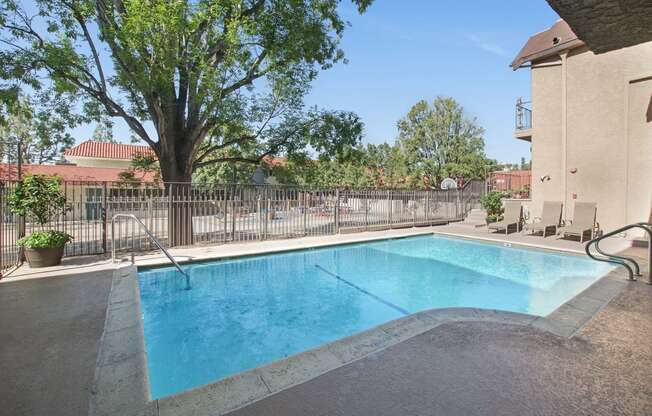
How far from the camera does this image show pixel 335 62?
508 inches

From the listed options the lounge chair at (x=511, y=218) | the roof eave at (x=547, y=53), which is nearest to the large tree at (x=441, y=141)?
the roof eave at (x=547, y=53)

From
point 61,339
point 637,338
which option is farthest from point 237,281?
point 637,338

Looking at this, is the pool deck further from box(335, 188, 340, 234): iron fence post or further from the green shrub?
box(335, 188, 340, 234): iron fence post

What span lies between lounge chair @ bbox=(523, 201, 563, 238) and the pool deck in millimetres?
8081

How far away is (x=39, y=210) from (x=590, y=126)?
17.0m

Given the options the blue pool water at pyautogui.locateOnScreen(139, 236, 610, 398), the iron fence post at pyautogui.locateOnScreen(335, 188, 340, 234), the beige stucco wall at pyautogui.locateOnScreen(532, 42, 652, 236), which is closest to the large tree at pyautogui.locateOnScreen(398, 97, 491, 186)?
the beige stucco wall at pyautogui.locateOnScreen(532, 42, 652, 236)

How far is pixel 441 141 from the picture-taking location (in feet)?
94.1

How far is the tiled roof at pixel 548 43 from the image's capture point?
12586mm

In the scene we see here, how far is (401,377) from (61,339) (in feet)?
12.4

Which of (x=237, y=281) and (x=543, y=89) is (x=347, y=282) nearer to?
(x=237, y=281)

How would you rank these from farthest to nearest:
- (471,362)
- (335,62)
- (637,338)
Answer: (335,62) → (637,338) → (471,362)

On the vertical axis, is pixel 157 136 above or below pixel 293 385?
above

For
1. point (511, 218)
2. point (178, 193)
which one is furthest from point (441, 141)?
point (178, 193)

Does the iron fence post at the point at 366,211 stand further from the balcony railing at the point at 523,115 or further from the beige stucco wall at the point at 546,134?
the balcony railing at the point at 523,115
